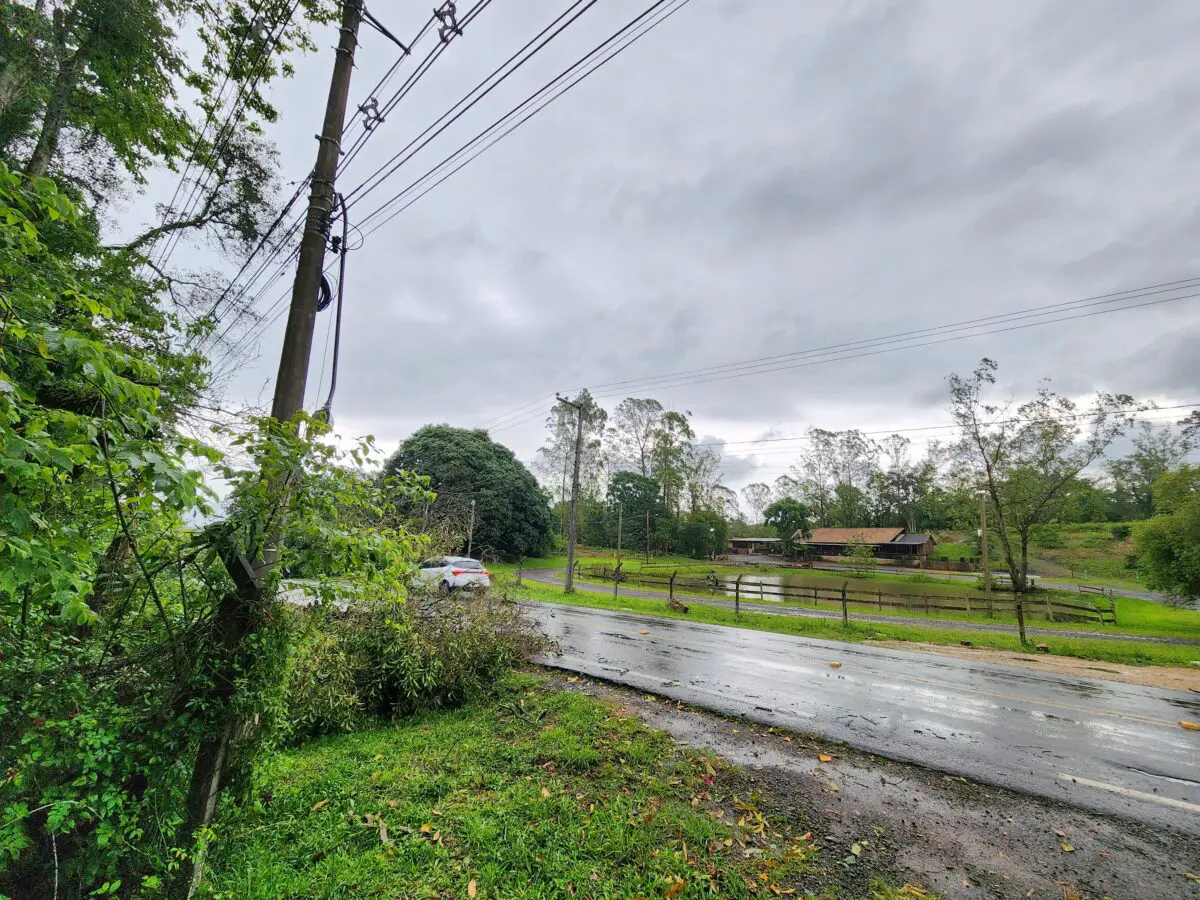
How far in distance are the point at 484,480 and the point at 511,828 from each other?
33692 millimetres

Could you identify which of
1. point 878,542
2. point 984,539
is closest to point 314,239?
point 984,539

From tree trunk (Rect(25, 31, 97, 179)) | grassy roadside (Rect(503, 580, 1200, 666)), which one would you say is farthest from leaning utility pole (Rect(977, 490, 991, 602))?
tree trunk (Rect(25, 31, 97, 179))

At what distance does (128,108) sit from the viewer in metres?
8.18

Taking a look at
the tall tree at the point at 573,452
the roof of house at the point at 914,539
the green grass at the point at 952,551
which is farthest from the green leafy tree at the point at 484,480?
the green grass at the point at 952,551

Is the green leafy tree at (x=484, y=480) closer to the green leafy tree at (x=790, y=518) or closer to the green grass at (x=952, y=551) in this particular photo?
the green leafy tree at (x=790, y=518)

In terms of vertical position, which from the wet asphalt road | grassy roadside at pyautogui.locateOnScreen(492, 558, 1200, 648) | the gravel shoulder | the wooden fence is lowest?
grassy roadside at pyautogui.locateOnScreen(492, 558, 1200, 648)

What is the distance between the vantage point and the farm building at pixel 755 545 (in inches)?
2329

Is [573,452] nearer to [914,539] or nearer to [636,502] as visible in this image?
[636,502]

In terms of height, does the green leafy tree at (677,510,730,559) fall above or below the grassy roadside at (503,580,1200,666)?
above

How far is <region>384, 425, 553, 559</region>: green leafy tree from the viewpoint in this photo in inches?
1374

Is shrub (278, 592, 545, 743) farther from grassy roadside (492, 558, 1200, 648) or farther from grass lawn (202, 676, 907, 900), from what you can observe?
A: grassy roadside (492, 558, 1200, 648)

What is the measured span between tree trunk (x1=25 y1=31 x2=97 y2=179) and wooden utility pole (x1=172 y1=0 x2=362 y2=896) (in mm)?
6758

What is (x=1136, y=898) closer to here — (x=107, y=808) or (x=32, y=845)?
(x=107, y=808)

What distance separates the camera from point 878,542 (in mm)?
51406
